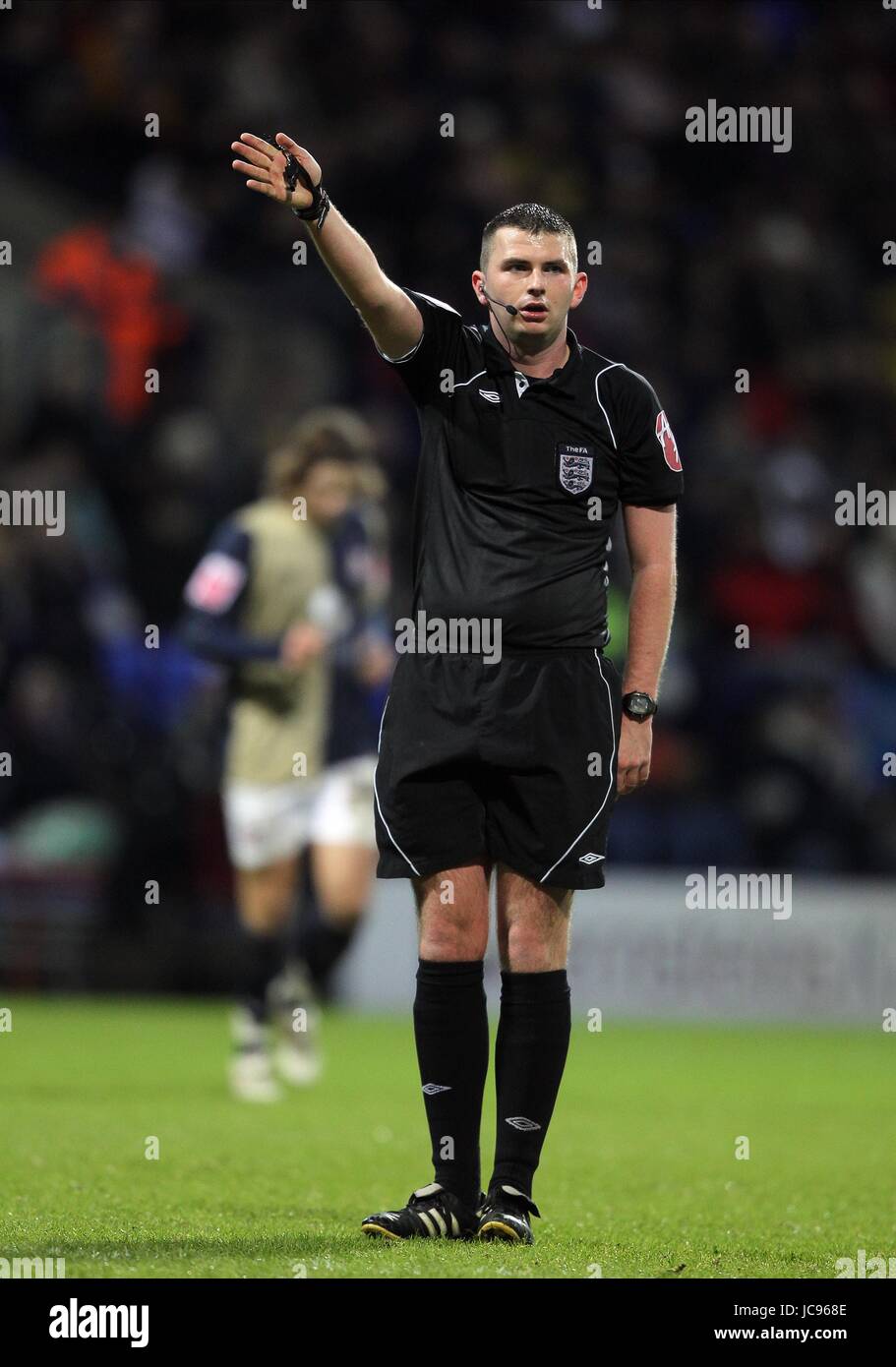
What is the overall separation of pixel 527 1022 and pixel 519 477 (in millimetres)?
1212

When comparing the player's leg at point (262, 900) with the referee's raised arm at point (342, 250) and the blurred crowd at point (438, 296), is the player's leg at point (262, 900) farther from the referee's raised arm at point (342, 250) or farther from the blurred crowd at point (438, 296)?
the referee's raised arm at point (342, 250)

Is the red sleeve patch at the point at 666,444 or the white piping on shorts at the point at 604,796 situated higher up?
the red sleeve patch at the point at 666,444

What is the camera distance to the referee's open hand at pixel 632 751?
475 centimetres

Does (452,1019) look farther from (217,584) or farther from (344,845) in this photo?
(217,584)

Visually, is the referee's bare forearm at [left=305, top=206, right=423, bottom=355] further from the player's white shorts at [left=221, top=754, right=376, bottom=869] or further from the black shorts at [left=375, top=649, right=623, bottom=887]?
the player's white shorts at [left=221, top=754, right=376, bottom=869]

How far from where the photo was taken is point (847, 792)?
1266 centimetres

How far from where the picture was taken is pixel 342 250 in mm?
4328

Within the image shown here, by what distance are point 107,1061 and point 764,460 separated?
24.5 ft

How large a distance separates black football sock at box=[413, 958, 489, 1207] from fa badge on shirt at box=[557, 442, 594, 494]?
1.08 m

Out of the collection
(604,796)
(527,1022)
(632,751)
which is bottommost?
(527,1022)

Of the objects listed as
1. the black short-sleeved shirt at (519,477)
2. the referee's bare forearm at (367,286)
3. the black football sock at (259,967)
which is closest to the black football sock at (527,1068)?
the black short-sleeved shirt at (519,477)

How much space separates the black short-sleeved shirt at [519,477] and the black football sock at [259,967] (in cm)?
389

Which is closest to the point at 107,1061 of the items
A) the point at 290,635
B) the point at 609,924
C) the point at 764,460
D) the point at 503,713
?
the point at 290,635

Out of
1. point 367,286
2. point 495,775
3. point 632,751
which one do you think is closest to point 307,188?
point 367,286
